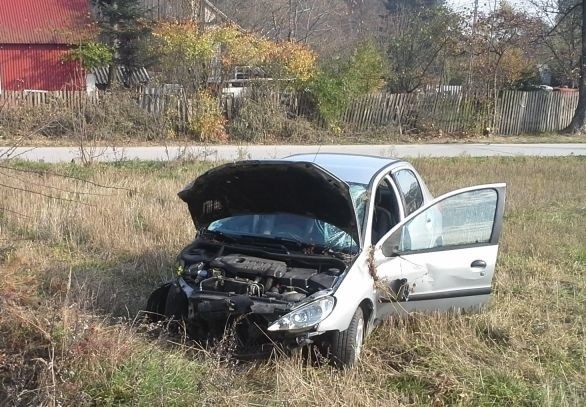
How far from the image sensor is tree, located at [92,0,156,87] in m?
32.5

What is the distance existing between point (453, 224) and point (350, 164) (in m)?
1.10

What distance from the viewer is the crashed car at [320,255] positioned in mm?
5000

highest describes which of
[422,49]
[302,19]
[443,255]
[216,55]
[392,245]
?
[302,19]

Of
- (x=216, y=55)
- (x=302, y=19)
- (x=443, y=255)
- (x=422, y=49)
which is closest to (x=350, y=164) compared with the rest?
(x=443, y=255)

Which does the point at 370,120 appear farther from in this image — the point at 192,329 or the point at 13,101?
the point at 192,329

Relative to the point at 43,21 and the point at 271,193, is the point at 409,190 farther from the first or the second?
the point at 43,21

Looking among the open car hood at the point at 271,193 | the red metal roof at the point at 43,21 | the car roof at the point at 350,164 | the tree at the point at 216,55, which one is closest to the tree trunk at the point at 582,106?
the tree at the point at 216,55

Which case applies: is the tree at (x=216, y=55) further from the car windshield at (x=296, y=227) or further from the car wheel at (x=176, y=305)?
the car wheel at (x=176, y=305)

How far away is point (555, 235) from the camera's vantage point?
941cm

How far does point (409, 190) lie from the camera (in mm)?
6832

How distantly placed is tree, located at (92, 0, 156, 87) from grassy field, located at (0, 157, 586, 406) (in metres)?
25.0

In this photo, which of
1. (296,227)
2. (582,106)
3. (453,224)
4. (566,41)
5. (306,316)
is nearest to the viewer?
(306,316)

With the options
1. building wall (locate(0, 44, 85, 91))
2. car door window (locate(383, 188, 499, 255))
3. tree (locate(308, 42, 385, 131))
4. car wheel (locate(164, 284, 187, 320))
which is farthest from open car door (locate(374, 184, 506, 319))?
building wall (locate(0, 44, 85, 91))

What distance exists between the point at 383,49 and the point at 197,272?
27812mm
